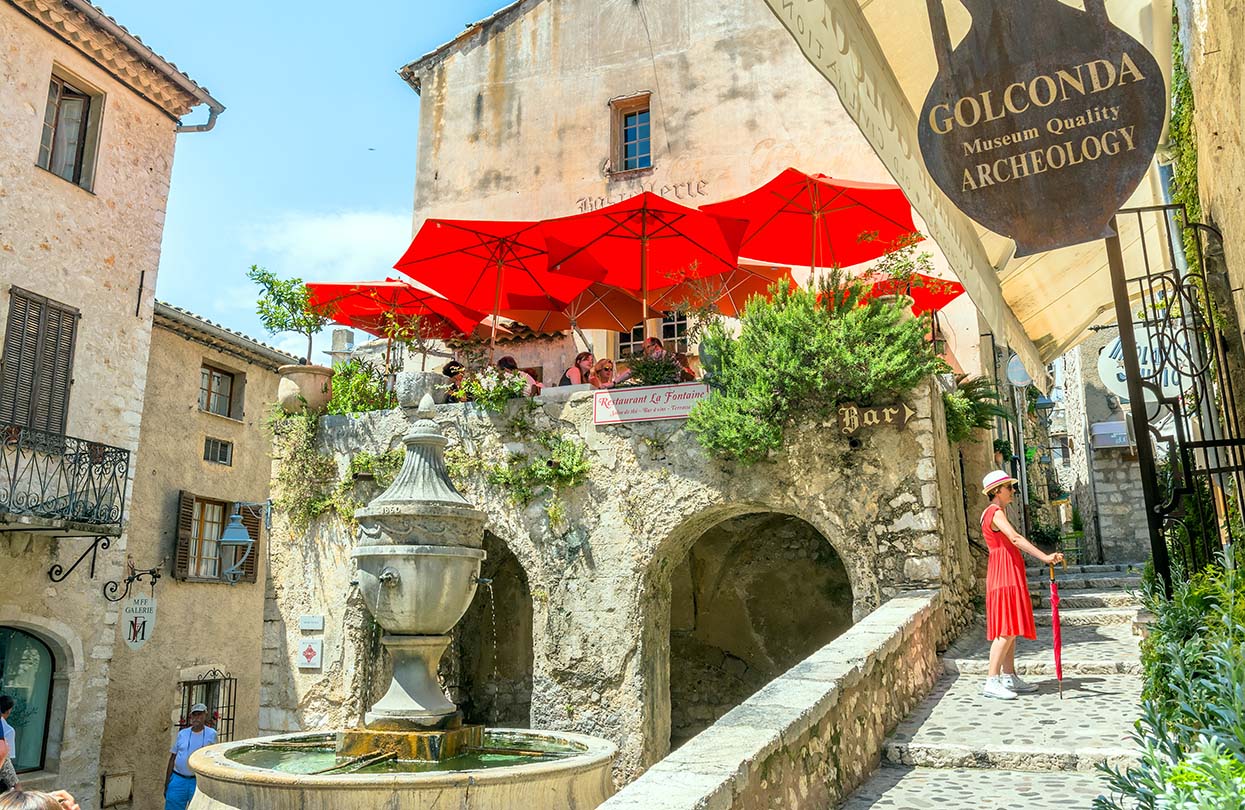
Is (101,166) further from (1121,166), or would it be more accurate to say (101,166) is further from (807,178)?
(1121,166)

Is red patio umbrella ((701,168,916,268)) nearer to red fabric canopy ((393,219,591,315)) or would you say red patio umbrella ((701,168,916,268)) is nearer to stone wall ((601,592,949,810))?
red fabric canopy ((393,219,591,315))

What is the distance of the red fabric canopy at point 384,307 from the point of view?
37.2ft

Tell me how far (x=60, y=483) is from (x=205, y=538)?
18.3ft

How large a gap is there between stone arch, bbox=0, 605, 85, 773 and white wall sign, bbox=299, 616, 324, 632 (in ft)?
14.8

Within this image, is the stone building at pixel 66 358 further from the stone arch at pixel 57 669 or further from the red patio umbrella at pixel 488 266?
the red patio umbrella at pixel 488 266

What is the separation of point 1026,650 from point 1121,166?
4697mm

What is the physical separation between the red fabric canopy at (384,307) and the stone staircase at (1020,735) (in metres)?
7.30

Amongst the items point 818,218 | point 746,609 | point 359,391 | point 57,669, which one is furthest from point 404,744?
point 57,669

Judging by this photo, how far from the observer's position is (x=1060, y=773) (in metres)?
4.50

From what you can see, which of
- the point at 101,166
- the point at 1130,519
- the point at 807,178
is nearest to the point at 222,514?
the point at 101,166

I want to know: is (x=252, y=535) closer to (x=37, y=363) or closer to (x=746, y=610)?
(x=37, y=363)

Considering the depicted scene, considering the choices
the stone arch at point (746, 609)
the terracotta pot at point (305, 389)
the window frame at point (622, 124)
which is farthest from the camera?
the window frame at point (622, 124)

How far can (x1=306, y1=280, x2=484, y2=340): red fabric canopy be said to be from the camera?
447 inches

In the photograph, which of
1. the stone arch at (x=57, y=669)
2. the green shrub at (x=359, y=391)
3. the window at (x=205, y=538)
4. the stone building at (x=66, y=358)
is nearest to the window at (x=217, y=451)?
the window at (x=205, y=538)
